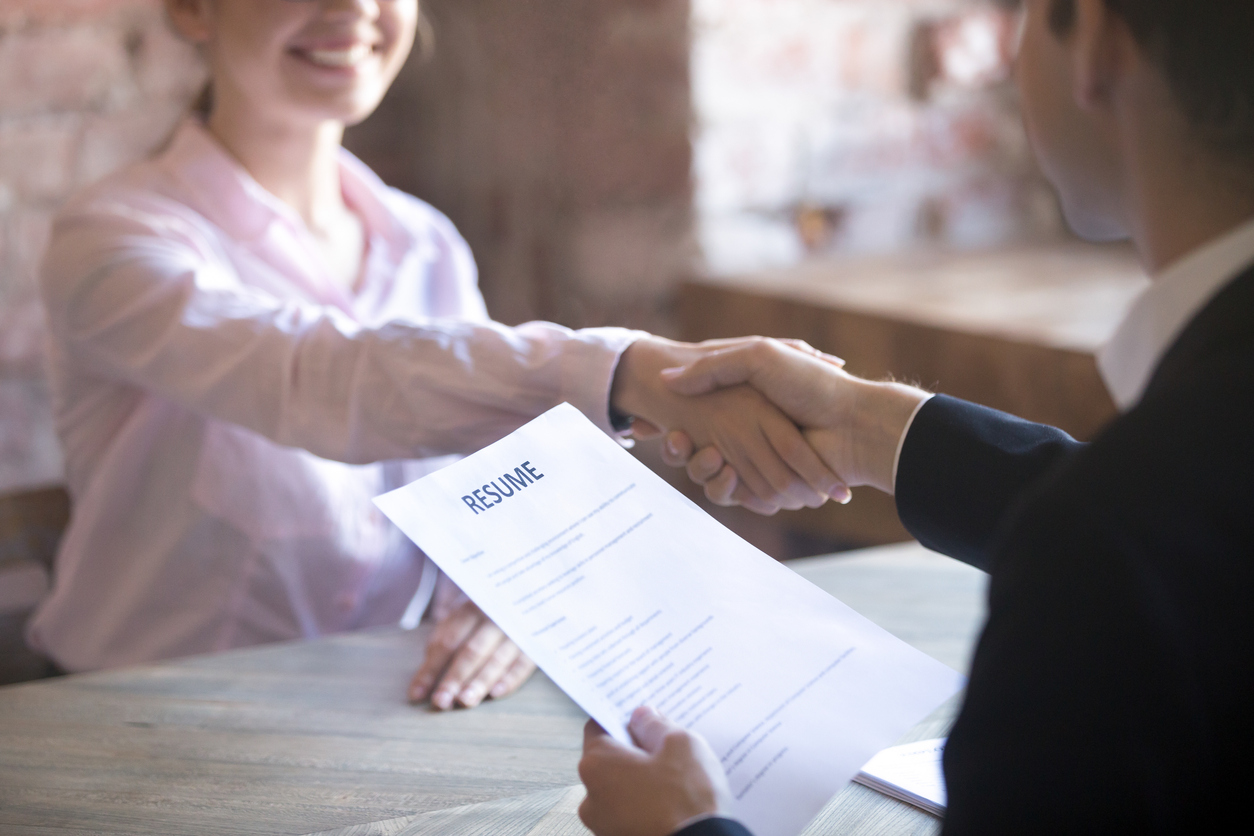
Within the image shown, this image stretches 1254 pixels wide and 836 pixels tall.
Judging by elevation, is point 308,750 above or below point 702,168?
below

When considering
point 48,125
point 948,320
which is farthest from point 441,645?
point 48,125

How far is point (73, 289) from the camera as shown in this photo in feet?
3.15

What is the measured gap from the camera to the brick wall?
1554 millimetres

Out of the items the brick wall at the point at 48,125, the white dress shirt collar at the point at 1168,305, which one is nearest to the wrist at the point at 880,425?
the white dress shirt collar at the point at 1168,305

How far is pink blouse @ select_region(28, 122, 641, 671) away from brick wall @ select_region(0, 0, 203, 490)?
1.87ft

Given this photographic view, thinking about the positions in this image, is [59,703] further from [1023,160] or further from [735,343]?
[1023,160]

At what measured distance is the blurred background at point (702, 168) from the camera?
1.55 metres

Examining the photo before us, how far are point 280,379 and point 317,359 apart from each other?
0.12 feet

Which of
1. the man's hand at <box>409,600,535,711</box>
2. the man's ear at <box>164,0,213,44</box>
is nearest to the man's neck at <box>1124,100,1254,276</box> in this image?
the man's hand at <box>409,600,535,711</box>

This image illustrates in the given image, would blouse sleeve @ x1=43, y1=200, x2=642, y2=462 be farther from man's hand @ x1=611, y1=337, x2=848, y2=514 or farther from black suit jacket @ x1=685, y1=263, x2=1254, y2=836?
black suit jacket @ x1=685, y1=263, x2=1254, y2=836

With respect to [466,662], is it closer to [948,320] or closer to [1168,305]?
[1168,305]

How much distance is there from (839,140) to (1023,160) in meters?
0.40

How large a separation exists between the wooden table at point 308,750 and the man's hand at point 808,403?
0.53ft

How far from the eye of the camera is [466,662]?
0.81 metres
